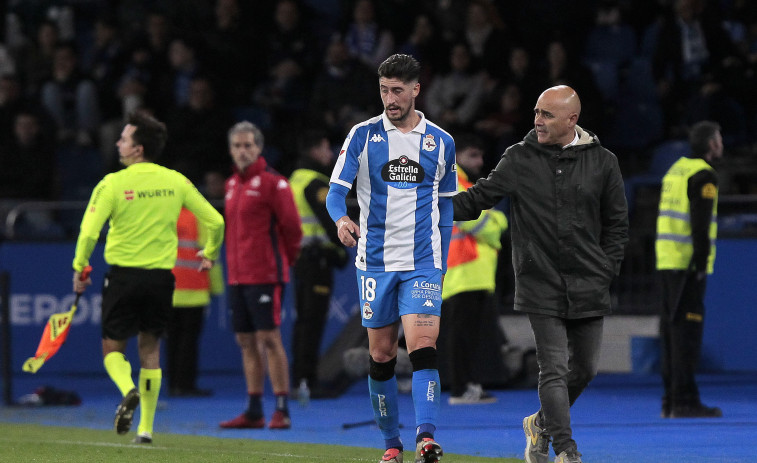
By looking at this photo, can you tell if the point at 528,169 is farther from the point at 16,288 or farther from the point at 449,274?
the point at 16,288

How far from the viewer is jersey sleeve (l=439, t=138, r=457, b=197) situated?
23.5 ft

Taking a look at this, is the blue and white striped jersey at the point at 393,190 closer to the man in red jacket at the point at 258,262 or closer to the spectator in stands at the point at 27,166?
the man in red jacket at the point at 258,262

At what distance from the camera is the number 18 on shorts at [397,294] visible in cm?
696

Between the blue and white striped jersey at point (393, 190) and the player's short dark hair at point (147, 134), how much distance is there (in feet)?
7.50

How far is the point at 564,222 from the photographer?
6.70 meters

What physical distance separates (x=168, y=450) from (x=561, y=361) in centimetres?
299

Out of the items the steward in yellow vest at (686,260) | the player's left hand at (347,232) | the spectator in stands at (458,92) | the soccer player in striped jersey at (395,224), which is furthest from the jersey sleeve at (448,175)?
the spectator in stands at (458,92)

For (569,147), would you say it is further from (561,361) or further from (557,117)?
(561,361)

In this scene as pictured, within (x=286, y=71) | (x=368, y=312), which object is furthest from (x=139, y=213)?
(x=286, y=71)

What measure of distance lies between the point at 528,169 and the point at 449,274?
5.01m

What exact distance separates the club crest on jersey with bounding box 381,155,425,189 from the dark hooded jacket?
0.41 m

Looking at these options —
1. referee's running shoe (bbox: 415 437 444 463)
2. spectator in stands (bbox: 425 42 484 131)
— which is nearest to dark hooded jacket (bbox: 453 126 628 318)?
referee's running shoe (bbox: 415 437 444 463)

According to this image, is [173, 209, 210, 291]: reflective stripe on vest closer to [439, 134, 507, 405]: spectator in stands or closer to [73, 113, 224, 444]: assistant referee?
[439, 134, 507, 405]: spectator in stands

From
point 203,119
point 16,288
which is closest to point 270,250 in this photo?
point 16,288
